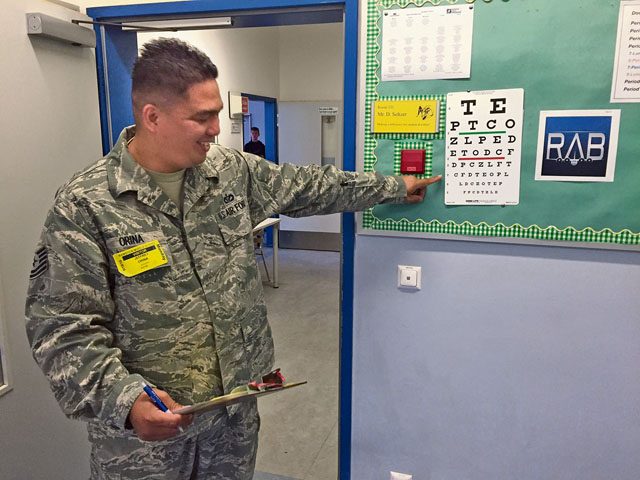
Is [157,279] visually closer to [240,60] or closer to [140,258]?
[140,258]

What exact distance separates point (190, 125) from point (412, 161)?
71 centimetres

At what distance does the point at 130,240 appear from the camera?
4.25ft

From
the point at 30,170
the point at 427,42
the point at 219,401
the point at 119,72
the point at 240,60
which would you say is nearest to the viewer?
the point at 219,401

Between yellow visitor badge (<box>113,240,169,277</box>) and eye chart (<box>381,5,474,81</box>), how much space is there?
873mm

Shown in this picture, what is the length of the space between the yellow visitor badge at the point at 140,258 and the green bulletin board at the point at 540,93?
804 mm

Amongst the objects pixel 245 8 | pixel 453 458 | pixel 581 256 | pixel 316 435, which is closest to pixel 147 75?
pixel 245 8

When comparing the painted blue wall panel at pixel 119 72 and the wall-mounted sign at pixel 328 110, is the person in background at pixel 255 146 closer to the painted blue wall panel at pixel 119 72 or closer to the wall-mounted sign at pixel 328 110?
the wall-mounted sign at pixel 328 110

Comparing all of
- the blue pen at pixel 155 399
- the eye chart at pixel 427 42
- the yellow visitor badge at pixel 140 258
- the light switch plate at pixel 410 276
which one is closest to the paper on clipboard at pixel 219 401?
the blue pen at pixel 155 399

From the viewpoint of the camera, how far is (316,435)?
2699 millimetres

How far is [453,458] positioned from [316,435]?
3.34 ft

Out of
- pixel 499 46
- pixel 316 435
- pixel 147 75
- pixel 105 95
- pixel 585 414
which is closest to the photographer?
pixel 147 75

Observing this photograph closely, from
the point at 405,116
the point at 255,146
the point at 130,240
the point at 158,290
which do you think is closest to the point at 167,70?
the point at 130,240

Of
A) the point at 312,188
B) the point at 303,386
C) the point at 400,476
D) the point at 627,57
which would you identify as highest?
the point at 627,57

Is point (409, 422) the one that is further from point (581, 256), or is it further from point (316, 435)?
point (316, 435)
